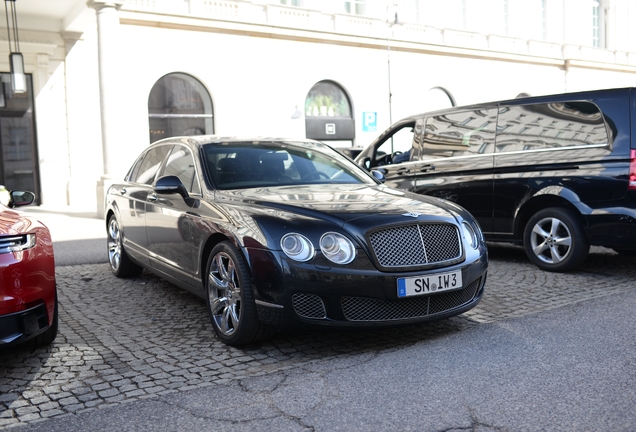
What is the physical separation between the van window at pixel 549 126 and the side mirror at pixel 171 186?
3.93 metres

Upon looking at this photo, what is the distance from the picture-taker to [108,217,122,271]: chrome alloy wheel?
7.39 m

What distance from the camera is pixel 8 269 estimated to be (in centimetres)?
369

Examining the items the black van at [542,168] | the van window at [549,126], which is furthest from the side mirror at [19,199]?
the van window at [549,126]

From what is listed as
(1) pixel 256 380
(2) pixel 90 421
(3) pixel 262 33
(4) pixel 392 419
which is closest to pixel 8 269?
(2) pixel 90 421

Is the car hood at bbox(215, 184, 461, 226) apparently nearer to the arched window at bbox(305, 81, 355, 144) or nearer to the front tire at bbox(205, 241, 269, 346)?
the front tire at bbox(205, 241, 269, 346)

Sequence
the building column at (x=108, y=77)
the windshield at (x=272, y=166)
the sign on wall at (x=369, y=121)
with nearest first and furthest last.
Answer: the windshield at (x=272, y=166) → the building column at (x=108, y=77) → the sign on wall at (x=369, y=121)

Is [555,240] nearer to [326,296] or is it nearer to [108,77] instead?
[326,296]

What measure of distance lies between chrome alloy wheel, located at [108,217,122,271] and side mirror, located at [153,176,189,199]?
2163 mm

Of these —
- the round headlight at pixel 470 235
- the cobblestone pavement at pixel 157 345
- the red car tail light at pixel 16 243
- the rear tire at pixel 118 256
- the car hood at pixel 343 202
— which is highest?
the car hood at pixel 343 202

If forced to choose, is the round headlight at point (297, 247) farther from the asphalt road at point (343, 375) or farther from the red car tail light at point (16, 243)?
the red car tail light at point (16, 243)

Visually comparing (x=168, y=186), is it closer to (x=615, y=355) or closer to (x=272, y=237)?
(x=272, y=237)

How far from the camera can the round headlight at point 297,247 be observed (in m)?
4.20

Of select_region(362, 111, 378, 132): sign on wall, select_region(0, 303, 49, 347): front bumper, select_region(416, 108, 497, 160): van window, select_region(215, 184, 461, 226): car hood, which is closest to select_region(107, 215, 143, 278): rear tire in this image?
select_region(215, 184, 461, 226): car hood

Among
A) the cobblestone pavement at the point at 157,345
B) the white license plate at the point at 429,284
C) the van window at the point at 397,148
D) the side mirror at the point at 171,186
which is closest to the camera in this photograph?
the cobblestone pavement at the point at 157,345
